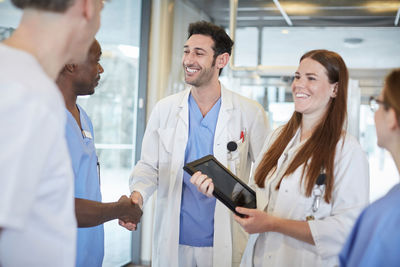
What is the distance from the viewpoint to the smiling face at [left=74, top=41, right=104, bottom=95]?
1.82 meters

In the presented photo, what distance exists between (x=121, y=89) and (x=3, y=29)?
1840 millimetres

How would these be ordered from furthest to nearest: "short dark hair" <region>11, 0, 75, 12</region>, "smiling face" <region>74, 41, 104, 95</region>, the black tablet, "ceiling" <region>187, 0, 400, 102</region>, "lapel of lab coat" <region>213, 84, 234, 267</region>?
"ceiling" <region>187, 0, 400, 102</region> < "lapel of lab coat" <region>213, 84, 234, 267</region> < "smiling face" <region>74, 41, 104, 95</region> < the black tablet < "short dark hair" <region>11, 0, 75, 12</region>

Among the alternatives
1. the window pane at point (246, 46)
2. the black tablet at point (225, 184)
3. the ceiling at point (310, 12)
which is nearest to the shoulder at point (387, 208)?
the black tablet at point (225, 184)

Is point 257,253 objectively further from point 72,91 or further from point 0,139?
point 0,139

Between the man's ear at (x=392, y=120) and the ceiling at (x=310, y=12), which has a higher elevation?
the ceiling at (x=310, y=12)

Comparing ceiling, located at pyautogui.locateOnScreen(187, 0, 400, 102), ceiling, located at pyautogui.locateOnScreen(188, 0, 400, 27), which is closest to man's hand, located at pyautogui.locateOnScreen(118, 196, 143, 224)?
ceiling, located at pyautogui.locateOnScreen(187, 0, 400, 102)

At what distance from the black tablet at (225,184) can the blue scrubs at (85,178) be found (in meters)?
0.39

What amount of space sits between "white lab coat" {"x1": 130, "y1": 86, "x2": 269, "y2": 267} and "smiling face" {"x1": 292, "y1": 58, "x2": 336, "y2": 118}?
604 mm

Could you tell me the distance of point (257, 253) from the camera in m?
1.77

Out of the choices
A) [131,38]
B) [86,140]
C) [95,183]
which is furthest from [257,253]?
[131,38]

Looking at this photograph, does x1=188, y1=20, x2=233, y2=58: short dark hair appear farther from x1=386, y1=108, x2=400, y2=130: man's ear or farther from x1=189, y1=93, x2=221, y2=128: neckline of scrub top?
x1=386, y1=108, x2=400, y2=130: man's ear

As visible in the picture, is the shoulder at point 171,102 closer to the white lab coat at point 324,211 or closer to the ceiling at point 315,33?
the white lab coat at point 324,211

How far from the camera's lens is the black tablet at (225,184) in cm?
171

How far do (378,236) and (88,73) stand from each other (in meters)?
1.33
